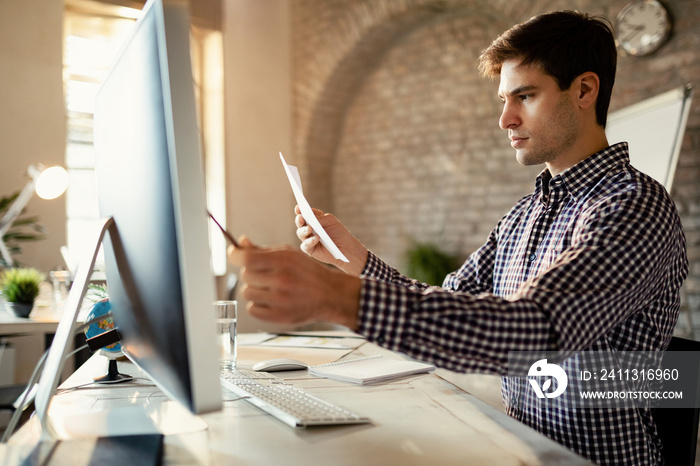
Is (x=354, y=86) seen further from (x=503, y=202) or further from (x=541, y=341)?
(x=541, y=341)

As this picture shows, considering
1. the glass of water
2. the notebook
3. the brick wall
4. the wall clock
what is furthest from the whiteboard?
the glass of water

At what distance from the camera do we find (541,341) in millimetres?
881

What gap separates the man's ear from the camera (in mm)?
1417

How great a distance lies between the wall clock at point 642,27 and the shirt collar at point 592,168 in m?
2.39

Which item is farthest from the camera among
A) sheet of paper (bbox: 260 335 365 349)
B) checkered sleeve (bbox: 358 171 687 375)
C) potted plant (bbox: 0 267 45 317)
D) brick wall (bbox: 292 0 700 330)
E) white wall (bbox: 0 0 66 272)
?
brick wall (bbox: 292 0 700 330)

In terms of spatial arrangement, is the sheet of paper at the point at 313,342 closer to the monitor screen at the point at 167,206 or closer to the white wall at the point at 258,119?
the monitor screen at the point at 167,206

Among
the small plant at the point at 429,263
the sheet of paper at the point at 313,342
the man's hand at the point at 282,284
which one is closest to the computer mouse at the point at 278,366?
the sheet of paper at the point at 313,342

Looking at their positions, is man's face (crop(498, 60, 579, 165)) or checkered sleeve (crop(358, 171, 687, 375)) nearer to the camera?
checkered sleeve (crop(358, 171, 687, 375))

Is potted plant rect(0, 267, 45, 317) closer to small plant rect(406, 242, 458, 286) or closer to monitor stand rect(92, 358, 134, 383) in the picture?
monitor stand rect(92, 358, 134, 383)

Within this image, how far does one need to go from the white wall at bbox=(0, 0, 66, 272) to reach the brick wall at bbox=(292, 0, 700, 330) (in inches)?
79.3

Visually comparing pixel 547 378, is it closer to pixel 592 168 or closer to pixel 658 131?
pixel 592 168

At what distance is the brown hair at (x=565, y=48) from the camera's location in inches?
55.1

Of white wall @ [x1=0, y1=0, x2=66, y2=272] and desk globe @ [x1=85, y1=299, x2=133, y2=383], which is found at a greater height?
white wall @ [x1=0, y1=0, x2=66, y2=272]

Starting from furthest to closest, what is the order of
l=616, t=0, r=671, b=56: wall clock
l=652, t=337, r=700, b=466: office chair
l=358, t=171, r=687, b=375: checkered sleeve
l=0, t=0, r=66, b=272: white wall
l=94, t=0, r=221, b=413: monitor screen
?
l=0, t=0, r=66, b=272: white wall < l=616, t=0, r=671, b=56: wall clock < l=652, t=337, r=700, b=466: office chair < l=358, t=171, r=687, b=375: checkered sleeve < l=94, t=0, r=221, b=413: monitor screen
